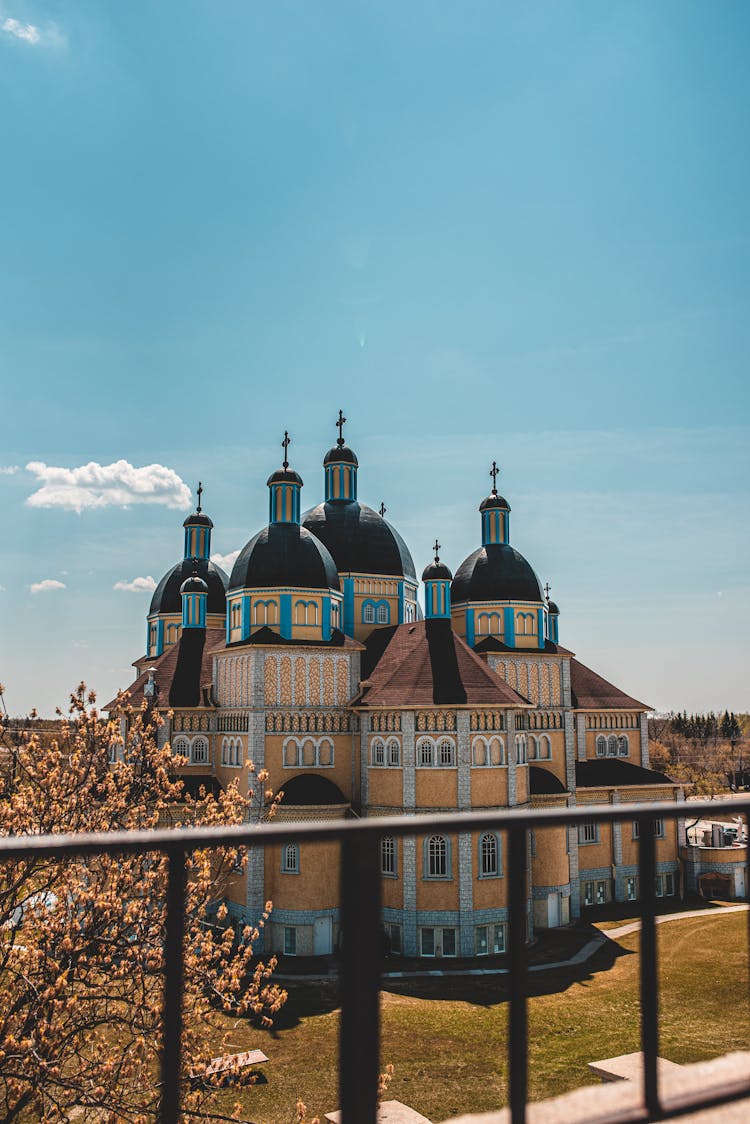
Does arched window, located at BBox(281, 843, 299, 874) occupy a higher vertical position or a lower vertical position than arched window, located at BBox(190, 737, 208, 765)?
lower

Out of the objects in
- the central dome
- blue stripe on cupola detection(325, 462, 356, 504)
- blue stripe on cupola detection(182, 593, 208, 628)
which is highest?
blue stripe on cupola detection(325, 462, 356, 504)

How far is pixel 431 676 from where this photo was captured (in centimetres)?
3034

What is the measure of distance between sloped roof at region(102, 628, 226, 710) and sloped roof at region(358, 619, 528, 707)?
22.5 ft

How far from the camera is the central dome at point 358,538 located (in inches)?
1485

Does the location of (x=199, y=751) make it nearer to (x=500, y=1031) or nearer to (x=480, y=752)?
(x=480, y=752)

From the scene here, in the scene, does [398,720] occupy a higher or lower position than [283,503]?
lower

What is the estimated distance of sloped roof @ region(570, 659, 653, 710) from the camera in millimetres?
40156

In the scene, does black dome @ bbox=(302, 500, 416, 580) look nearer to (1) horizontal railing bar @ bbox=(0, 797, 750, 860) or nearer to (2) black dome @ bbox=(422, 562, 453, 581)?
(2) black dome @ bbox=(422, 562, 453, 581)

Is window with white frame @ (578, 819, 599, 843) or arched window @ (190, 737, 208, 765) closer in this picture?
arched window @ (190, 737, 208, 765)

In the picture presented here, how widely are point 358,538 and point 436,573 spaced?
17.7 feet

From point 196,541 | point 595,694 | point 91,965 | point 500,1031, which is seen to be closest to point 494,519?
point 595,694

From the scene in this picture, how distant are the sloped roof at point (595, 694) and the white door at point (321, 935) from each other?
16620 millimetres

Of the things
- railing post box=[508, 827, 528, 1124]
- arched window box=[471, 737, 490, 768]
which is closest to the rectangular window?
arched window box=[471, 737, 490, 768]

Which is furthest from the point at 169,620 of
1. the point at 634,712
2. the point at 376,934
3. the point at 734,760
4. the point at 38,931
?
the point at 734,760
